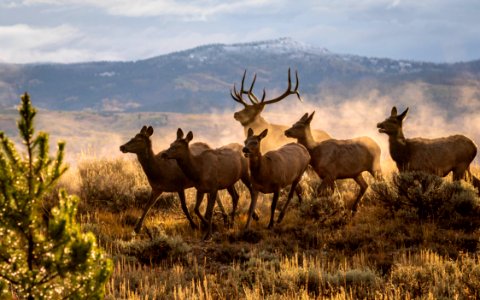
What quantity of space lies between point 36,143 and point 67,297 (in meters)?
0.86

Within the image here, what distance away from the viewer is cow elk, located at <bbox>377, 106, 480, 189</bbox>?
463 inches

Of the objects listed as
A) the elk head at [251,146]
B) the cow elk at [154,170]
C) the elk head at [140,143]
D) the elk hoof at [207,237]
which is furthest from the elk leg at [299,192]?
the elk head at [140,143]

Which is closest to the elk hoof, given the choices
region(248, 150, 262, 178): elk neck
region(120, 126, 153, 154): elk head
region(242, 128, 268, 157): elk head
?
region(248, 150, 262, 178): elk neck

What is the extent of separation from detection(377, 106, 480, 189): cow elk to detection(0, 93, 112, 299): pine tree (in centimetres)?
922

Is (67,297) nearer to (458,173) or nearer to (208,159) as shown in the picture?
(208,159)

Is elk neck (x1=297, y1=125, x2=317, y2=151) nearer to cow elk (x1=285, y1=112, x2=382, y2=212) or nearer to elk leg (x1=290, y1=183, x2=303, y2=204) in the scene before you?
cow elk (x1=285, y1=112, x2=382, y2=212)

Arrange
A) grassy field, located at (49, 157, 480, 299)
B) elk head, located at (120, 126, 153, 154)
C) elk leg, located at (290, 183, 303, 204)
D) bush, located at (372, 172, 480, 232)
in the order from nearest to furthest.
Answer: grassy field, located at (49, 157, 480, 299), bush, located at (372, 172, 480, 232), elk head, located at (120, 126, 153, 154), elk leg, located at (290, 183, 303, 204)

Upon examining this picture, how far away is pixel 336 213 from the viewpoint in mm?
11445

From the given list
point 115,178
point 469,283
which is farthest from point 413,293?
point 115,178

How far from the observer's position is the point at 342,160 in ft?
39.9

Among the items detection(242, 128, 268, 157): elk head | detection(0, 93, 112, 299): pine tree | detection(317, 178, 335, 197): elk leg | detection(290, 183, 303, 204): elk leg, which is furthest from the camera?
detection(290, 183, 303, 204): elk leg

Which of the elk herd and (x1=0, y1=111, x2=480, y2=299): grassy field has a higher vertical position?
the elk herd

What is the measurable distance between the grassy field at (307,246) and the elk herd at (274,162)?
0.55 m

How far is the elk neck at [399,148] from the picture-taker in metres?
12.0
